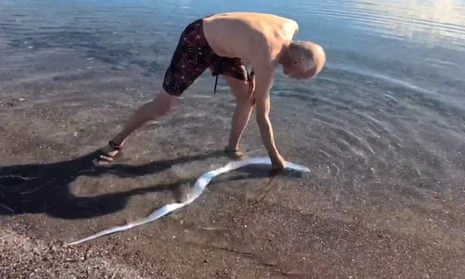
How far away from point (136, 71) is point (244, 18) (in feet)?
12.0

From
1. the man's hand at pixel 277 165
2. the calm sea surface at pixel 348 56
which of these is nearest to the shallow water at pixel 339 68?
the calm sea surface at pixel 348 56

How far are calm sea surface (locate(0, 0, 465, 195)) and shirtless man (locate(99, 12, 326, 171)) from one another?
1.03 meters

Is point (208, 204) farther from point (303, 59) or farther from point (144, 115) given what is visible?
point (303, 59)

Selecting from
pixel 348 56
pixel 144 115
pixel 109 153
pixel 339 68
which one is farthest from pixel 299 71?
pixel 348 56

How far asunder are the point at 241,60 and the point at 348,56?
4659 millimetres

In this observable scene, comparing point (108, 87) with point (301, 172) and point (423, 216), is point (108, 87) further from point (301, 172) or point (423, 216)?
point (423, 216)

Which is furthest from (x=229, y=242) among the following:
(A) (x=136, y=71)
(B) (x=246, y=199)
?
(A) (x=136, y=71)

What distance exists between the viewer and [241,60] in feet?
16.2

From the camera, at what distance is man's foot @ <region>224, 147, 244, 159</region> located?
5523 millimetres

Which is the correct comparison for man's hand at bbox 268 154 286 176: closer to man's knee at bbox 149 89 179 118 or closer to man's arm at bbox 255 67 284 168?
man's arm at bbox 255 67 284 168

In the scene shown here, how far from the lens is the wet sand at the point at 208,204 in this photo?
153 inches

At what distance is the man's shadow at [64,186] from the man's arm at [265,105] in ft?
0.63

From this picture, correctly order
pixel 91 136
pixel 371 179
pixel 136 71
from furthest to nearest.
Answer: pixel 136 71 < pixel 91 136 < pixel 371 179

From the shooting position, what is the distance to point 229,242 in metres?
4.13
